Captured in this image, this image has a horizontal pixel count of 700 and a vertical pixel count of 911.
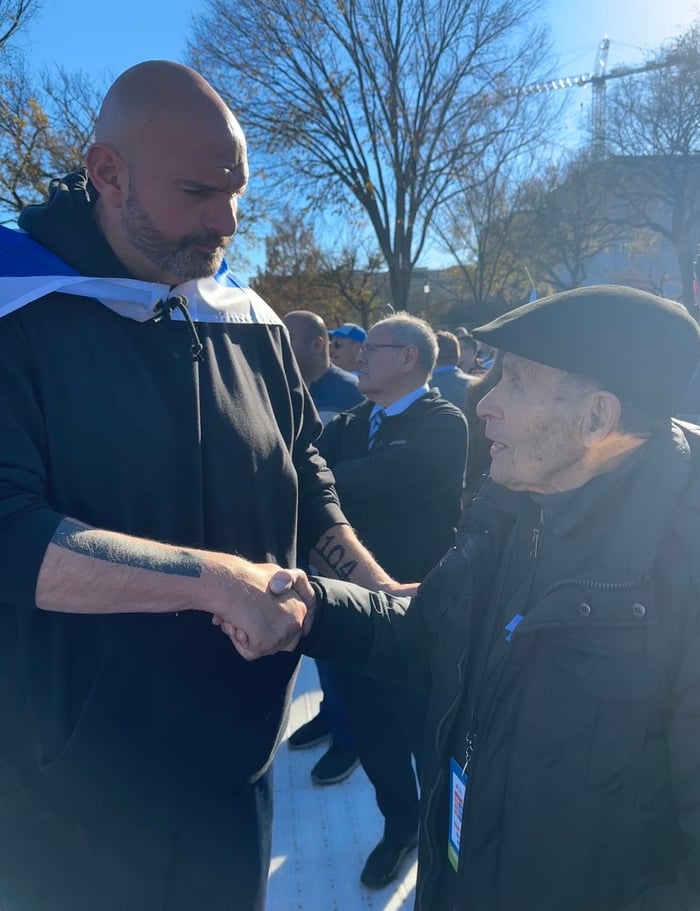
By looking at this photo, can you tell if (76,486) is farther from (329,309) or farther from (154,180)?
(329,309)

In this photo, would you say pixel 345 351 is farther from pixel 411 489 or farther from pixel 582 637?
pixel 582 637

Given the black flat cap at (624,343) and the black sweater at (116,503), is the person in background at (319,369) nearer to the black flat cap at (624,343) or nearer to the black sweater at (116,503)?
the black sweater at (116,503)

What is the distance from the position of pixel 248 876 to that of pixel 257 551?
33.7 inches

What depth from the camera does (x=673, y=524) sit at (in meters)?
1.25

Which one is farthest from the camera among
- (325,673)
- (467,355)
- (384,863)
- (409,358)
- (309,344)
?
(467,355)

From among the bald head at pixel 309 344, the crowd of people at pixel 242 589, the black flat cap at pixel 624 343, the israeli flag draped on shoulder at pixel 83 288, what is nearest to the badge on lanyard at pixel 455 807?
the crowd of people at pixel 242 589

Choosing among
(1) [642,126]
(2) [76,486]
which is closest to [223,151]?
(2) [76,486]

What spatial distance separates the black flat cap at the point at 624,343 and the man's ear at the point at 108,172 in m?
1.00

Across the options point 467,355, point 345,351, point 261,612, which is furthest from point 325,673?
point 467,355

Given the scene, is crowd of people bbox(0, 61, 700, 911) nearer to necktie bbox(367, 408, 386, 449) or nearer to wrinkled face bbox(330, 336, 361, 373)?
necktie bbox(367, 408, 386, 449)

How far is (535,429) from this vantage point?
56.7 inches

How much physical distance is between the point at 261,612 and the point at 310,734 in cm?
270

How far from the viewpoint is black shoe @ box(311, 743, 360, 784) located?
3.50 m

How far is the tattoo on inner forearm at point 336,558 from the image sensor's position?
2.09 meters
